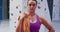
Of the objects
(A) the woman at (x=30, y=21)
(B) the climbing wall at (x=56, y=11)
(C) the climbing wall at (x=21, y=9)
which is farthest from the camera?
(B) the climbing wall at (x=56, y=11)

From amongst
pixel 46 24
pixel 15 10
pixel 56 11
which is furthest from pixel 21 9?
pixel 56 11

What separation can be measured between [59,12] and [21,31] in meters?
4.97

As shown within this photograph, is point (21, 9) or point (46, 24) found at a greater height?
point (21, 9)

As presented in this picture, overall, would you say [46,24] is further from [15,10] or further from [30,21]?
[15,10]

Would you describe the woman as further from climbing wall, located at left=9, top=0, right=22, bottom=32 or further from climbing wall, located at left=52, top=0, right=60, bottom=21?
climbing wall, located at left=52, top=0, right=60, bottom=21

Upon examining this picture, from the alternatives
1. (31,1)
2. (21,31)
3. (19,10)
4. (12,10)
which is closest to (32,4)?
(31,1)

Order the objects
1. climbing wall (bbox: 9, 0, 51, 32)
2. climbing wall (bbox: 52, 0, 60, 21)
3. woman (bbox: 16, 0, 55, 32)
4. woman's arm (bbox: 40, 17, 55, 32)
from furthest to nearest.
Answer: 1. climbing wall (bbox: 52, 0, 60, 21)
2. climbing wall (bbox: 9, 0, 51, 32)
3. woman's arm (bbox: 40, 17, 55, 32)
4. woman (bbox: 16, 0, 55, 32)

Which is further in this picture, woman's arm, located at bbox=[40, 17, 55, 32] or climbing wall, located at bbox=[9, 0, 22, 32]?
climbing wall, located at bbox=[9, 0, 22, 32]

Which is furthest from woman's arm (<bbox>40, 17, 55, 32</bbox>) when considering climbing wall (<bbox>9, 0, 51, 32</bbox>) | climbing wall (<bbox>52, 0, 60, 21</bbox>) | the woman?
climbing wall (<bbox>52, 0, 60, 21</bbox>)

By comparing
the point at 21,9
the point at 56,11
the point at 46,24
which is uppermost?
the point at 21,9

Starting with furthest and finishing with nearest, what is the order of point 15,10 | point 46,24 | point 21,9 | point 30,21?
point 15,10
point 21,9
point 46,24
point 30,21

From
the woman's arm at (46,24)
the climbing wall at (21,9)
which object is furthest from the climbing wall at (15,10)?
the woman's arm at (46,24)

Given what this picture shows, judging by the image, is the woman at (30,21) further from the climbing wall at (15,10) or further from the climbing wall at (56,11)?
the climbing wall at (56,11)

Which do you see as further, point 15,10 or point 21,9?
point 15,10
